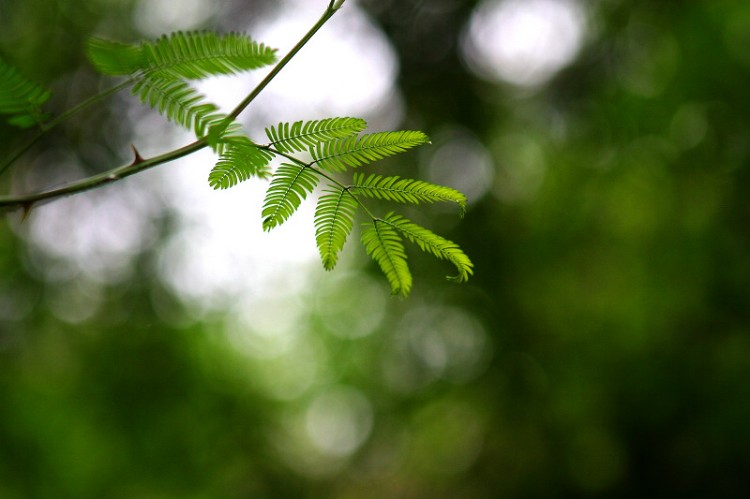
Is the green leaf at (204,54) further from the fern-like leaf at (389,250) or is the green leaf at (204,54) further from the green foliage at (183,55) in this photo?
the fern-like leaf at (389,250)

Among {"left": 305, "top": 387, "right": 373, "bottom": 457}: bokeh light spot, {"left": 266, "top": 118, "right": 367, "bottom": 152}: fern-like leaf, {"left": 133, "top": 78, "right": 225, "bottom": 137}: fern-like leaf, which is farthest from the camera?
{"left": 305, "top": 387, "right": 373, "bottom": 457}: bokeh light spot

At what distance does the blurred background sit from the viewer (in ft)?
19.6

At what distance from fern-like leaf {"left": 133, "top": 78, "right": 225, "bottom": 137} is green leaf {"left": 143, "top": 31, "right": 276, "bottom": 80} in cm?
2

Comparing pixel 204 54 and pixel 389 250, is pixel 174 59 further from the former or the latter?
pixel 389 250

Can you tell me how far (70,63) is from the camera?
596cm

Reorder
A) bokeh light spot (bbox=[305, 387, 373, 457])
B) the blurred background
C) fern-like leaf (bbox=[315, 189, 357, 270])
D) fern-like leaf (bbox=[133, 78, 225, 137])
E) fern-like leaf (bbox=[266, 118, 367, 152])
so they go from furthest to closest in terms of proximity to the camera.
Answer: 1. bokeh light spot (bbox=[305, 387, 373, 457])
2. the blurred background
3. fern-like leaf (bbox=[315, 189, 357, 270])
4. fern-like leaf (bbox=[266, 118, 367, 152])
5. fern-like leaf (bbox=[133, 78, 225, 137])

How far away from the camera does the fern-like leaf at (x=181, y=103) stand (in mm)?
881

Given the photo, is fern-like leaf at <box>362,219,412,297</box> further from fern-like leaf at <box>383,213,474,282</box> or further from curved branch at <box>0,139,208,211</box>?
curved branch at <box>0,139,208,211</box>

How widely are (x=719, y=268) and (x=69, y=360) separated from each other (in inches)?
309

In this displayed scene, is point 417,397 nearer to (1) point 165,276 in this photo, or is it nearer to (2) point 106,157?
(1) point 165,276

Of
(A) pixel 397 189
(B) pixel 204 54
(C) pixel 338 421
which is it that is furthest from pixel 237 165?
(C) pixel 338 421

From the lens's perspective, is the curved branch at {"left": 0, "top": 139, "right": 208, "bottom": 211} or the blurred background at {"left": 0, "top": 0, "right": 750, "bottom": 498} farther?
the blurred background at {"left": 0, "top": 0, "right": 750, "bottom": 498}

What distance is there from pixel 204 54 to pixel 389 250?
51 centimetres

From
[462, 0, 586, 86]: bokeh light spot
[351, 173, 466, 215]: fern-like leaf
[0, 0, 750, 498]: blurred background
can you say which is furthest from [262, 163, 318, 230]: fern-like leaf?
[462, 0, 586, 86]: bokeh light spot
